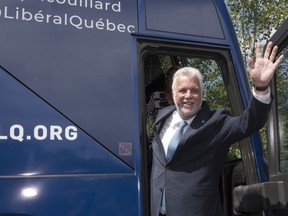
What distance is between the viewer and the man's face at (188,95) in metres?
2.69

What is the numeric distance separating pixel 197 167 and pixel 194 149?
0.11m

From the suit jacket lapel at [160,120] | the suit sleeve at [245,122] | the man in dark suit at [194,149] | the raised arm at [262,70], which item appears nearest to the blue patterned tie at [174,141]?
the man in dark suit at [194,149]

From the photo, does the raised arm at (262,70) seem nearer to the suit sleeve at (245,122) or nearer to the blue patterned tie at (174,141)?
the suit sleeve at (245,122)

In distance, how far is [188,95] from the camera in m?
2.68

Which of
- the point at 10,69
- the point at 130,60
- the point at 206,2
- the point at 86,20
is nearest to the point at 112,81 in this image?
the point at 130,60

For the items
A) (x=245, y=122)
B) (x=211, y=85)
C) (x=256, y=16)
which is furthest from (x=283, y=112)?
(x=256, y=16)

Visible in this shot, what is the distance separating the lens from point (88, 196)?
255 centimetres

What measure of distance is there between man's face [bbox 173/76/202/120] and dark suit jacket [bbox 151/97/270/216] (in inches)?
2.8

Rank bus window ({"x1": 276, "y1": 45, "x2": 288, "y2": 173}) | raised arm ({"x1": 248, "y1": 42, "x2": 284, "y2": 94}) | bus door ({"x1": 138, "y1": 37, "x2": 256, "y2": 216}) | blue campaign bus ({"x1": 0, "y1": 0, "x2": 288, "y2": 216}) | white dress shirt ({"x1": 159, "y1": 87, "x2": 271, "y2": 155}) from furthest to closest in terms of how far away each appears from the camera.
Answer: bus door ({"x1": 138, "y1": 37, "x2": 256, "y2": 216})
white dress shirt ({"x1": 159, "y1": 87, "x2": 271, "y2": 155})
bus window ({"x1": 276, "y1": 45, "x2": 288, "y2": 173})
blue campaign bus ({"x1": 0, "y1": 0, "x2": 288, "y2": 216})
raised arm ({"x1": 248, "y1": 42, "x2": 284, "y2": 94})

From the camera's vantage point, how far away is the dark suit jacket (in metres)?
2.54

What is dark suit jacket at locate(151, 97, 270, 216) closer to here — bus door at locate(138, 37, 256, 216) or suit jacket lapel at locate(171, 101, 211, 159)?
suit jacket lapel at locate(171, 101, 211, 159)

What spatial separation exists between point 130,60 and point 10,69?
2.52 ft

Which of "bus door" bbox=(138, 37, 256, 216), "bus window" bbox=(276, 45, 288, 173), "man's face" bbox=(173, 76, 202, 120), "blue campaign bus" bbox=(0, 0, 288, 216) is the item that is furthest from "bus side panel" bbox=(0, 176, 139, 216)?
"bus window" bbox=(276, 45, 288, 173)

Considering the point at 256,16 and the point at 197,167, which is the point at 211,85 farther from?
the point at 256,16
